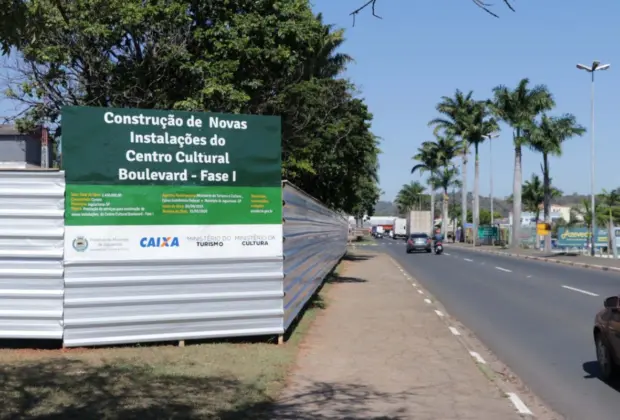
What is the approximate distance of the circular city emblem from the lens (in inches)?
344

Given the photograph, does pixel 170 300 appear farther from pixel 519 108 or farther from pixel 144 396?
pixel 519 108

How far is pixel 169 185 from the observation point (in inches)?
360

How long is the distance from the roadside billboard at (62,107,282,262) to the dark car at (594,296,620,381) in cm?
434

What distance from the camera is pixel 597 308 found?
1548 cm

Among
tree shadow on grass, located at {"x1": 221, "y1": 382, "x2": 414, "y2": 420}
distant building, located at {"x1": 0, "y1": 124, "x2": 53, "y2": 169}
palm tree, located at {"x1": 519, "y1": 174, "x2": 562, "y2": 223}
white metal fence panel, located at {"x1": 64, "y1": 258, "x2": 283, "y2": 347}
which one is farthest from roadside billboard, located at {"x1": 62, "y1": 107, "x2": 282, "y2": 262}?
palm tree, located at {"x1": 519, "y1": 174, "x2": 562, "y2": 223}

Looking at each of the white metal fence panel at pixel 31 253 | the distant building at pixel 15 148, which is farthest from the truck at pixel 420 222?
the white metal fence panel at pixel 31 253

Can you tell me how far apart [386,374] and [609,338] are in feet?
8.58

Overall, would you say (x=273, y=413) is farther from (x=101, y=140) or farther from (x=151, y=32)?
(x=151, y=32)

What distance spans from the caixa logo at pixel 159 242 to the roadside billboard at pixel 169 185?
0.04ft

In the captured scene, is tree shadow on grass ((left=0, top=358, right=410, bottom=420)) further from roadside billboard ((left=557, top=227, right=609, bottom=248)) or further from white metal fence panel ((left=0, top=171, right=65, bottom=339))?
roadside billboard ((left=557, top=227, right=609, bottom=248))

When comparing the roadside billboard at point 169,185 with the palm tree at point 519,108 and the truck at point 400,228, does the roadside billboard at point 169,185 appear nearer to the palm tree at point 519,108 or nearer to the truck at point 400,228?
the palm tree at point 519,108

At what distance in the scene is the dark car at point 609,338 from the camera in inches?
304

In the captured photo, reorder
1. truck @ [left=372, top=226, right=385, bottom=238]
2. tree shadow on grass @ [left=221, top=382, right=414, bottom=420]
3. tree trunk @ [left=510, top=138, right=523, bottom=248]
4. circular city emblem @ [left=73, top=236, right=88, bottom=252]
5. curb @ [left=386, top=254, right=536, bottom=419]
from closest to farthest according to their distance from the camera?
tree shadow on grass @ [left=221, top=382, right=414, bottom=420], curb @ [left=386, top=254, right=536, bottom=419], circular city emblem @ [left=73, top=236, right=88, bottom=252], tree trunk @ [left=510, top=138, right=523, bottom=248], truck @ [left=372, top=226, right=385, bottom=238]

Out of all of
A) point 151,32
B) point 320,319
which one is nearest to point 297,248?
point 320,319
